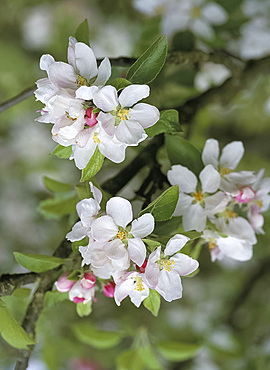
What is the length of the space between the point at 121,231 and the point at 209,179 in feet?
0.42

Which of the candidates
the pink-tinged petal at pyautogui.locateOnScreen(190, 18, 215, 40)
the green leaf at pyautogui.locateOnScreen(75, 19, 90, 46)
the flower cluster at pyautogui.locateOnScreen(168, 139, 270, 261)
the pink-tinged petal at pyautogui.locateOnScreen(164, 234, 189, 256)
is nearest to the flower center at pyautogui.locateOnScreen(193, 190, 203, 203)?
the flower cluster at pyautogui.locateOnScreen(168, 139, 270, 261)

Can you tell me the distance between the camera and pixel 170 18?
782 mm

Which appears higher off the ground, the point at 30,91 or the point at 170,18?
the point at 30,91

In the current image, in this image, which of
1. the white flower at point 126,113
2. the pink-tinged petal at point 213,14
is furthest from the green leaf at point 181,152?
the pink-tinged petal at point 213,14

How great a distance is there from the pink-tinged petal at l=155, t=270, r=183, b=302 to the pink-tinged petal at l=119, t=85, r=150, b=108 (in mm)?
163

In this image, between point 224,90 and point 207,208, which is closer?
point 207,208

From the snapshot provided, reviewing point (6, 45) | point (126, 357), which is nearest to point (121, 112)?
point (126, 357)

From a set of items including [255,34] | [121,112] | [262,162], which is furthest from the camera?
[262,162]

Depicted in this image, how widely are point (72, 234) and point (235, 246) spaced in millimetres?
203

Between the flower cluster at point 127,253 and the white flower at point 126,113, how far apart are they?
6cm

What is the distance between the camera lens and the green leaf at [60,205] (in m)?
0.58

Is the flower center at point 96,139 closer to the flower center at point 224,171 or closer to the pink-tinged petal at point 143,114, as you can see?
the pink-tinged petal at point 143,114

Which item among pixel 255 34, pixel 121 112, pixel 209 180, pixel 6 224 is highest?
pixel 121 112

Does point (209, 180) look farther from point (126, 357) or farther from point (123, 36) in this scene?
point (123, 36)
